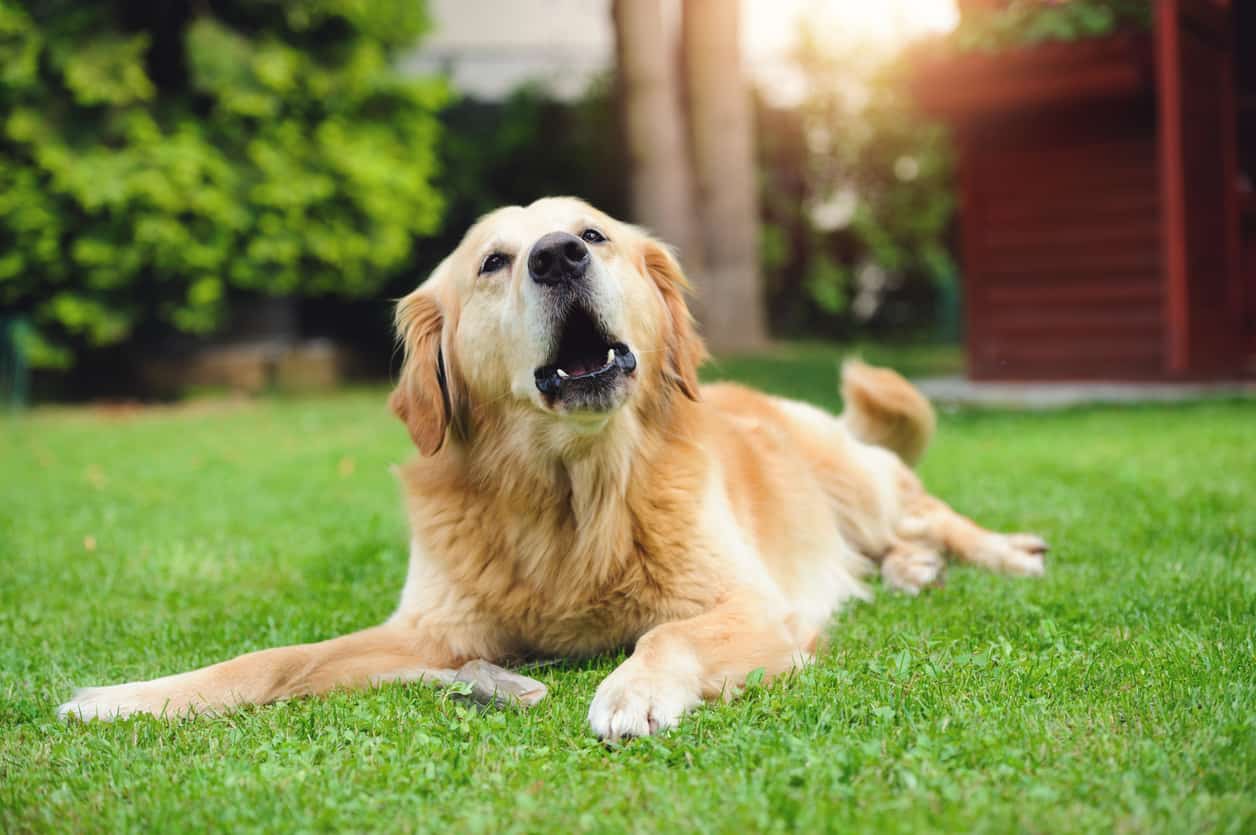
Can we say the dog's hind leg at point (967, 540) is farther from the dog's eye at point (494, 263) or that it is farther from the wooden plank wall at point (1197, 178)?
the wooden plank wall at point (1197, 178)

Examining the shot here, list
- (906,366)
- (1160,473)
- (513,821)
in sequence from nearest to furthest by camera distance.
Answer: (513,821), (1160,473), (906,366)

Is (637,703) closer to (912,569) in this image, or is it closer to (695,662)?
(695,662)

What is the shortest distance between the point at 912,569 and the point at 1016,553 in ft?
1.34

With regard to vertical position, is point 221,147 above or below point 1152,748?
above

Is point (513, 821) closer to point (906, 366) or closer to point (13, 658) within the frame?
point (13, 658)

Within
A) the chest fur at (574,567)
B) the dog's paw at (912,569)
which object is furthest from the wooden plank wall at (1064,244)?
the chest fur at (574,567)

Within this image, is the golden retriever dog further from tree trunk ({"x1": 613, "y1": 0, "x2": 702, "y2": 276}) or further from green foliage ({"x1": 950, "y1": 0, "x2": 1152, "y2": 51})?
tree trunk ({"x1": 613, "y1": 0, "x2": 702, "y2": 276})

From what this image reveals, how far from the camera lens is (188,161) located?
10.8m

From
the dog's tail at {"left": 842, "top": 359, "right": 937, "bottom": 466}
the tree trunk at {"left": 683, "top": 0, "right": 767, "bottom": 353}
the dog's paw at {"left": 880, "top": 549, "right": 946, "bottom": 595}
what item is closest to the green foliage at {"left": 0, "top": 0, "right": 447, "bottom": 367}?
the tree trunk at {"left": 683, "top": 0, "right": 767, "bottom": 353}

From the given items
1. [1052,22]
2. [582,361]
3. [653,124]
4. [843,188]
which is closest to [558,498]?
[582,361]

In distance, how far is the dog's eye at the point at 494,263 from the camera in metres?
→ 3.15

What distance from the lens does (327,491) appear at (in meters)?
6.34

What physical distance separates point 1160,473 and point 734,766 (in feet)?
13.9

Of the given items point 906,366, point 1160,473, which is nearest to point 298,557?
point 1160,473
